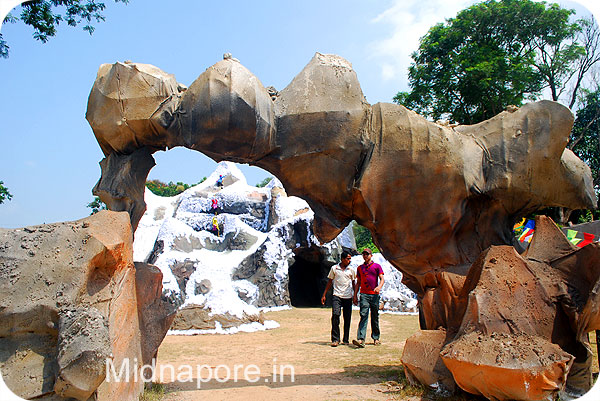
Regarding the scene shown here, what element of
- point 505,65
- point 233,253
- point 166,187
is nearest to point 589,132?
point 505,65

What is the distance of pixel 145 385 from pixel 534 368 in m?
2.91

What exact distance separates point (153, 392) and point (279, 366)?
6.11 ft

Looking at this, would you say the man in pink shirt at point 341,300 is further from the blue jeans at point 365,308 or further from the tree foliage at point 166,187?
the tree foliage at point 166,187

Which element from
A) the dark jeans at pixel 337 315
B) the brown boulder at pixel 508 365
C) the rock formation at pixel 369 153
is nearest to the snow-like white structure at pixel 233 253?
the dark jeans at pixel 337 315

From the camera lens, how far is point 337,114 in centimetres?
421

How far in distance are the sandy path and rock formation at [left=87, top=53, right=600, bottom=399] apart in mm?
1012

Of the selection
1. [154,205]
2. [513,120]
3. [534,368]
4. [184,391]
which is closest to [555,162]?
[513,120]

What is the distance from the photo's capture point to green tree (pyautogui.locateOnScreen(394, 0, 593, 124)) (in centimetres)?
1434

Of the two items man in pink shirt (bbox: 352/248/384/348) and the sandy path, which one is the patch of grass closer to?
the sandy path

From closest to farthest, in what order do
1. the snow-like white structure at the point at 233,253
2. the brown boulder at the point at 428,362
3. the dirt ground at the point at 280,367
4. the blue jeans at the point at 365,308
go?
1. the brown boulder at the point at 428,362
2. the dirt ground at the point at 280,367
3. the blue jeans at the point at 365,308
4. the snow-like white structure at the point at 233,253

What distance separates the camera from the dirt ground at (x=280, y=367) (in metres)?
4.18

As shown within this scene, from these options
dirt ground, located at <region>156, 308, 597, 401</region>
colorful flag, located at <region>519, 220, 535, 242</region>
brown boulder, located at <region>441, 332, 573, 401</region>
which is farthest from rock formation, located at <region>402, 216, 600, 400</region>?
colorful flag, located at <region>519, 220, 535, 242</region>

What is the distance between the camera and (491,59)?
47.0ft

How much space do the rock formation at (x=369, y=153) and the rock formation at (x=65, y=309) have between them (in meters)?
1.05
